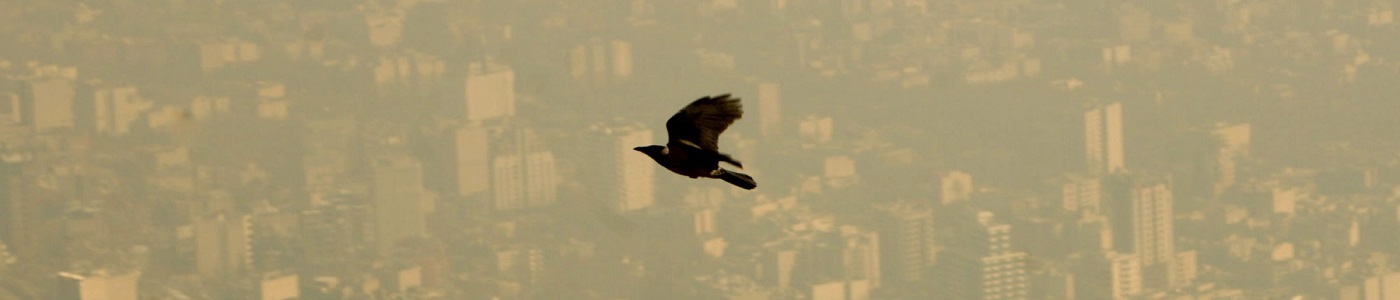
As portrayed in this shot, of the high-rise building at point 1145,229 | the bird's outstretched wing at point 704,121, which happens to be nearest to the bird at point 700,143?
the bird's outstretched wing at point 704,121

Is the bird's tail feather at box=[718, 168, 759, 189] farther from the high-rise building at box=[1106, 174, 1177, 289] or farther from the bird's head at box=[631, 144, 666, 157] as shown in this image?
the high-rise building at box=[1106, 174, 1177, 289]

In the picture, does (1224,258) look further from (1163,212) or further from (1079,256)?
(1079,256)

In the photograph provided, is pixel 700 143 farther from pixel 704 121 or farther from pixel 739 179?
pixel 739 179

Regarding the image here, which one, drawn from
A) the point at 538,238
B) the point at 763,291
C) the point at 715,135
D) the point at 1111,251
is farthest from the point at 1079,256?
the point at 715,135

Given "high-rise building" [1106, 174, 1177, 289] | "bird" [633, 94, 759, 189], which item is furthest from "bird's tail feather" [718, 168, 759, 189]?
"high-rise building" [1106, 174, 1177, 289]

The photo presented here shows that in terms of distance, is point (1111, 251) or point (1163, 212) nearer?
point (1111, 251)

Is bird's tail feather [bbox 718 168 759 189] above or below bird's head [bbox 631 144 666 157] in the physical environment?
below

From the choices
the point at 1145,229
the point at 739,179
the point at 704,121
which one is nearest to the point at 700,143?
the point at 704,121
